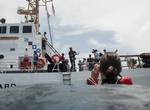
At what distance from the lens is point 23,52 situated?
26844mm

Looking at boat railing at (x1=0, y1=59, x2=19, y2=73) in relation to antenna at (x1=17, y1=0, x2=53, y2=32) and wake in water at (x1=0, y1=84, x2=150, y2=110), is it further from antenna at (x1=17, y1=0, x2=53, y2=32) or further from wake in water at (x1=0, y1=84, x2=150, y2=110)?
wake in water at (x1=0, y1=84, x2=150, y2=110)

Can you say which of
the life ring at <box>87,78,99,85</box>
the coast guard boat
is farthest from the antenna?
the life ring at <box>87,78,99,85</box>

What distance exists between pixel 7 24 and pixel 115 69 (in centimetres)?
2330

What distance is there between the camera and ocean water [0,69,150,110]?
2824 millimetres

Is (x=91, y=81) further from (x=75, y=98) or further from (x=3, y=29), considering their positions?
(x=3, y=29)

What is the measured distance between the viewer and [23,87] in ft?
11.3

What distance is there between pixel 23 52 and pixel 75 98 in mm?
24058

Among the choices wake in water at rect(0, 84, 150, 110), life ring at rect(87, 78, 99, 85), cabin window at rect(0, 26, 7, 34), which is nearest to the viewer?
wake in water at rect(0, 84, 150, 110)

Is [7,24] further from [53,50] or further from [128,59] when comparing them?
[128,59]

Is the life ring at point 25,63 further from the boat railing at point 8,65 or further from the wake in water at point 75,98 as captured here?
the wake in water at point 75,98

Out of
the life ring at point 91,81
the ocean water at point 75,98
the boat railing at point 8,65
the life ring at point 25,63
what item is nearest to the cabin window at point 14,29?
the boat railing at point 8,65

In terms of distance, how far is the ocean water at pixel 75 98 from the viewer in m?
2.82

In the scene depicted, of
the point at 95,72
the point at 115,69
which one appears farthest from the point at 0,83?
the point at 115,69

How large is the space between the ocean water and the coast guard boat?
20960 mm
